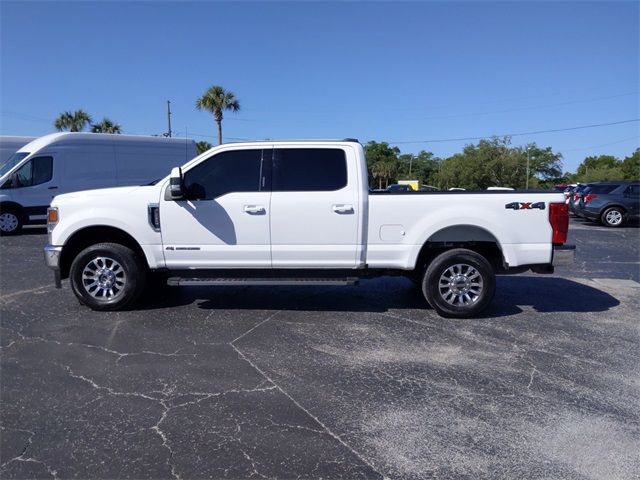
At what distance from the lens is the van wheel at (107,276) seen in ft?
19.1

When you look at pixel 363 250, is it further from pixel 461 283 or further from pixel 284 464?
pixel 284 464

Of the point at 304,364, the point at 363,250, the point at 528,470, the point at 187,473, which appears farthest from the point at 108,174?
the point at 528,470

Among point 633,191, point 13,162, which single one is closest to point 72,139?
point 13,162

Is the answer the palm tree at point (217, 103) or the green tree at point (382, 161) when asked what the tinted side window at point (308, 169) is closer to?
the palm tree at point (217, 103)

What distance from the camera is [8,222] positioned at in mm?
13672

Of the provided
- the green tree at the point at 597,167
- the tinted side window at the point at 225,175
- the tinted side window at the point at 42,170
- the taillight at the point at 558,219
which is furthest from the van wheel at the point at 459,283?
the green tree at the point at 597,167

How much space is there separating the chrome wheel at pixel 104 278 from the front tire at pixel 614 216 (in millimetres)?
16803

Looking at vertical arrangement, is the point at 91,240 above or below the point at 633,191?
below

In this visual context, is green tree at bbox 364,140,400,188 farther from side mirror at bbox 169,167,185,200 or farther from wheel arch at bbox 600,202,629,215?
side mirror at bbox 169,167,185,200

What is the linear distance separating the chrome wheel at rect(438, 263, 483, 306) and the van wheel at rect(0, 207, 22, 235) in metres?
Answer: 12.9

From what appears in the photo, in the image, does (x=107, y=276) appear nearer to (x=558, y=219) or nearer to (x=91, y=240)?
(x=91, y=240)

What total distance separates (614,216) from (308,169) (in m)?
15.3

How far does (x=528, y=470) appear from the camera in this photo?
2.88 meters

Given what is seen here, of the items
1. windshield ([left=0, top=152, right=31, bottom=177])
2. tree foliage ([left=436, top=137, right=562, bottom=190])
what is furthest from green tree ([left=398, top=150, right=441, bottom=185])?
windshield ([left=0, top=152, right=31, bottom=177])
